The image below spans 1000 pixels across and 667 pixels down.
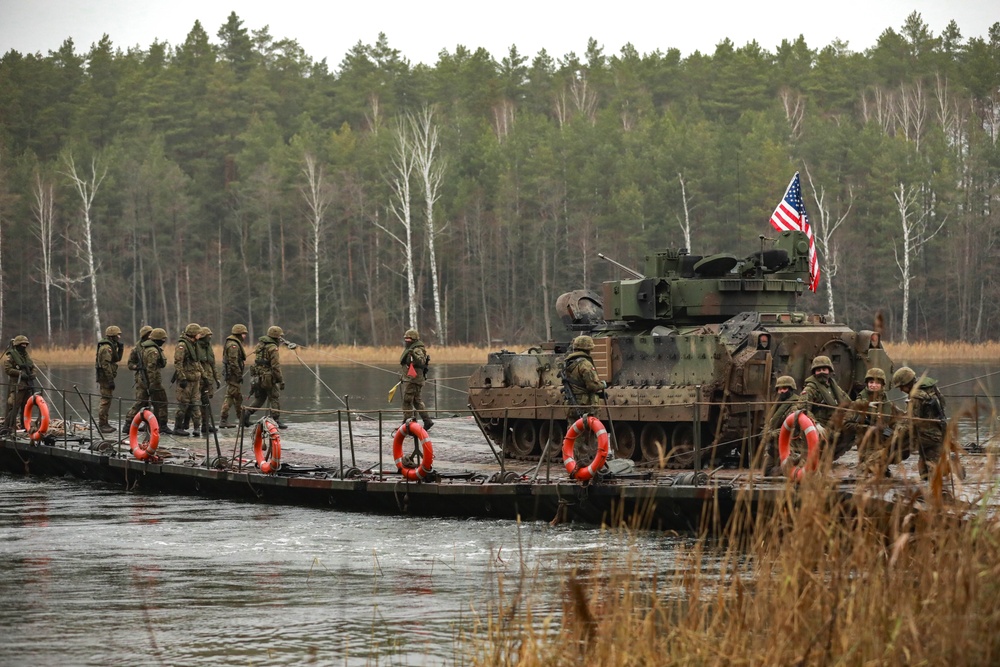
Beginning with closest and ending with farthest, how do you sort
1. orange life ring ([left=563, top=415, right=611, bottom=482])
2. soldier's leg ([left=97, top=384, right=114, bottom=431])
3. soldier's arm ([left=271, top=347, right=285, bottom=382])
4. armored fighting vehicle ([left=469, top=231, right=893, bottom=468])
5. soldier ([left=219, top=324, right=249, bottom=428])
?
orange life ring ([left=563, top=415, right=611, bottom=482])
armored fighting vehicle ([left=469, top=231, right=893, bottom=468])
soldier's arm ([left=271, top=347, right=285, bottom=382])
soldier ([left=219, top=324, right=249, bottom=428])
soldier's leg ([left=97, top=384, right=114, bottom=431])

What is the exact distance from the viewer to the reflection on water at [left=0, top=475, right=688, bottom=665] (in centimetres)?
1148

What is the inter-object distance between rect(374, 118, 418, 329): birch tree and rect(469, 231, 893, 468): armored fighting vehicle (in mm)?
36612

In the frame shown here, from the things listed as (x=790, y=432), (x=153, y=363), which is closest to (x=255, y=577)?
(x=790, y=432)

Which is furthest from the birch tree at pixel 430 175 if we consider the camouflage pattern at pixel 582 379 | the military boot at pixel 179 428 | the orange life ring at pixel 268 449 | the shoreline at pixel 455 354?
the camouflage pattern at pixel 582 379

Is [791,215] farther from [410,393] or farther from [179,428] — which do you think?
[179,428]

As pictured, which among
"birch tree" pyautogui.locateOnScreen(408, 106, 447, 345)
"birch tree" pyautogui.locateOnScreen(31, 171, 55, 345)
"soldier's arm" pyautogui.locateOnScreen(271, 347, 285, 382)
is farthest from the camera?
"birch tree" pyautogui.locateOnScreen(31, 171, 55, 345)

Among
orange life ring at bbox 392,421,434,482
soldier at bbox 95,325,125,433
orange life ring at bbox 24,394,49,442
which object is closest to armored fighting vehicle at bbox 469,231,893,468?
orange life ring at bbox 392,421,434,482

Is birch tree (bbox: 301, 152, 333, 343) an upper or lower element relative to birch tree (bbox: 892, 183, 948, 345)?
upper

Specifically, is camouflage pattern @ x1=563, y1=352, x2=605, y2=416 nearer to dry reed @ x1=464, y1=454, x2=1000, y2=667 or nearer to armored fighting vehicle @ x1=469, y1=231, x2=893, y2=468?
armored fighting vehicle @ x1=469, y1=231, x2=893, y2=468

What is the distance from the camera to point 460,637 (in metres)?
10.4

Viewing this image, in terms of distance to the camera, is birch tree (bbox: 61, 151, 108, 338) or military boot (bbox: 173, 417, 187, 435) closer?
military boot (bbox: 173, 417, 187, 435)

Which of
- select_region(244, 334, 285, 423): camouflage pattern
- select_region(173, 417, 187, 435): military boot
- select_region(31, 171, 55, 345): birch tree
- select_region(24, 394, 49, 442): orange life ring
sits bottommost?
select_region(173, 417, 187, 435): military boot

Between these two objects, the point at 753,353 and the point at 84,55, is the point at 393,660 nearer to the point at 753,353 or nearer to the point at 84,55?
the point at 753,353

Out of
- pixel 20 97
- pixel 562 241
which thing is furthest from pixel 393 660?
pixel 20 97
